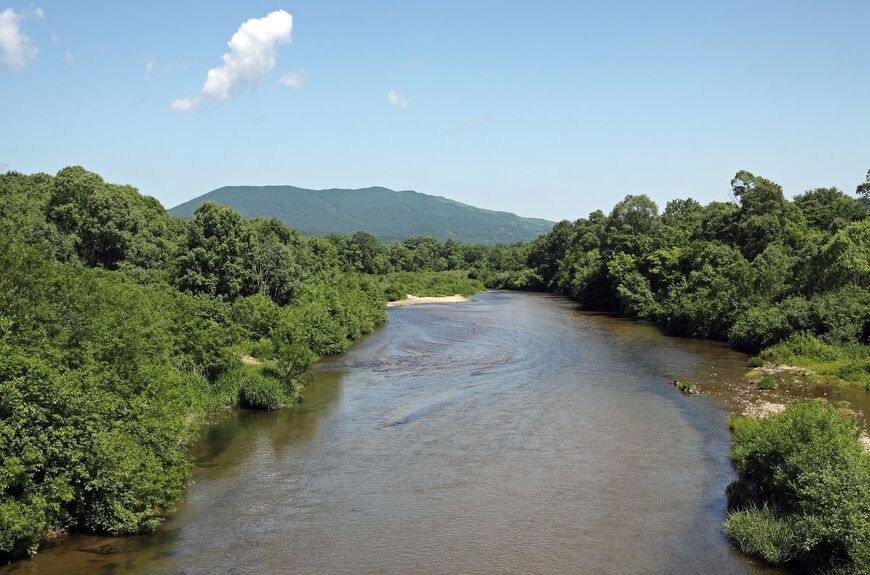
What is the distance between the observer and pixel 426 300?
11650 cm

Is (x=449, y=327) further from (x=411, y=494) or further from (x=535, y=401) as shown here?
(x=411, y=494)

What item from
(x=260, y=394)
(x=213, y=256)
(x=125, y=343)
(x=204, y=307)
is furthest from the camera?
(x=213, y=256)

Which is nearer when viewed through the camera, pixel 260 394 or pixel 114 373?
pixel 114 373

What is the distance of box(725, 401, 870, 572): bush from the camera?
1834 centimetres

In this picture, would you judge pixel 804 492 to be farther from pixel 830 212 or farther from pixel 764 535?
pixel 830 212

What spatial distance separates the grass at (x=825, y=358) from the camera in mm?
42531

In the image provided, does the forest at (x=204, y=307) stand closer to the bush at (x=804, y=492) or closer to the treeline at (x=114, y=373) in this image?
the treeline at (x=114, y=373)

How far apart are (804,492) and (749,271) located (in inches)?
1807

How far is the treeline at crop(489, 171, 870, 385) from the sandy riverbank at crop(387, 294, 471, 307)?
18.1m

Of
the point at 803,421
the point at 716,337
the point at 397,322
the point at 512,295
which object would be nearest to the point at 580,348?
the point at 716,337

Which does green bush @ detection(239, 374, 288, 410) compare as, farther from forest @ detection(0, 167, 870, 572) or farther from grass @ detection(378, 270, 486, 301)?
grass @ detection(378, 270, 486, 301)

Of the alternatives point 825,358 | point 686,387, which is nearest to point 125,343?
point 686,387

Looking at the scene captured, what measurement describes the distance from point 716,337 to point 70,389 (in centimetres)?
5587

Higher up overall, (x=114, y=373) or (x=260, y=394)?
(x=114, y=373)
